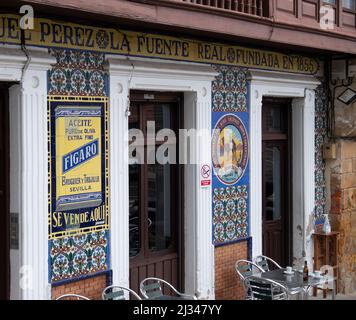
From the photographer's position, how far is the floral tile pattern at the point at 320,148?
448 inches

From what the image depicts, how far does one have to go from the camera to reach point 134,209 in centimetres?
856

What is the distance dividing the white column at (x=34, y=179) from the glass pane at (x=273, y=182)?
4621 mm

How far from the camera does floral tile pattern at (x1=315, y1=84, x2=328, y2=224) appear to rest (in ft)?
37.3

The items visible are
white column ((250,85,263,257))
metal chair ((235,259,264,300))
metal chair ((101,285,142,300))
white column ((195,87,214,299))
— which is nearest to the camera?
metal chair ((101,285,142,300))

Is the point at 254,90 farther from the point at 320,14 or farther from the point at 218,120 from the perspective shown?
the point at 320,14

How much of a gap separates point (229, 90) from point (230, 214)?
1796mm

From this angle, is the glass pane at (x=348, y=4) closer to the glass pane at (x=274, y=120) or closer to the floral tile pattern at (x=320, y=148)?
the floral tile pattern at (x=320, y=148)

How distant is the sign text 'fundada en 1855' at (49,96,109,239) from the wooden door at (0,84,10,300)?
0.47m

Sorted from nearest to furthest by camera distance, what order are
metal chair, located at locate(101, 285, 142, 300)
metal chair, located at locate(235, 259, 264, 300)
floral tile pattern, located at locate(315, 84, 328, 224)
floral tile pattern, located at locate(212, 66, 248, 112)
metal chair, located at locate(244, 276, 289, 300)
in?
1. metal chair, located at locate(101, 285, 142, 300)
2. metal chair, located at locate(244, 276, 289, 300)
3. metal chair, located at locate(235, 259, 264, 300)
4. floral tile pattern, located at locate(212, 66, 248, 112)
5. floral tile pattern, located at locate(315, 84, 328, 224)

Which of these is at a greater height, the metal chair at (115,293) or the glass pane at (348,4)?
the glass pane at (348,4)

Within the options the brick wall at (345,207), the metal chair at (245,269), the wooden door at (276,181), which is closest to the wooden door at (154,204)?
the metal chair at (245,269)

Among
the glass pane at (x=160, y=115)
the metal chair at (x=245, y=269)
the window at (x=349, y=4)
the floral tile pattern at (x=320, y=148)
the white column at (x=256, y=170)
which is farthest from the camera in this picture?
the floral tile pattern at (x=320, y=148)

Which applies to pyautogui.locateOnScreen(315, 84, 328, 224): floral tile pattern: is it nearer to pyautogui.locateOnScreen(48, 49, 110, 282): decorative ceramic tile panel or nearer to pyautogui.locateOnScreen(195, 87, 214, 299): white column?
pyautogui.locateOnScreen(195, 87, 214, 299): white column

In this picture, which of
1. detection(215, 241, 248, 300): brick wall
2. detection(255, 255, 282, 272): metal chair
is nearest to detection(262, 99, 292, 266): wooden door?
detection(255, 255, 282, 272): metal chair
